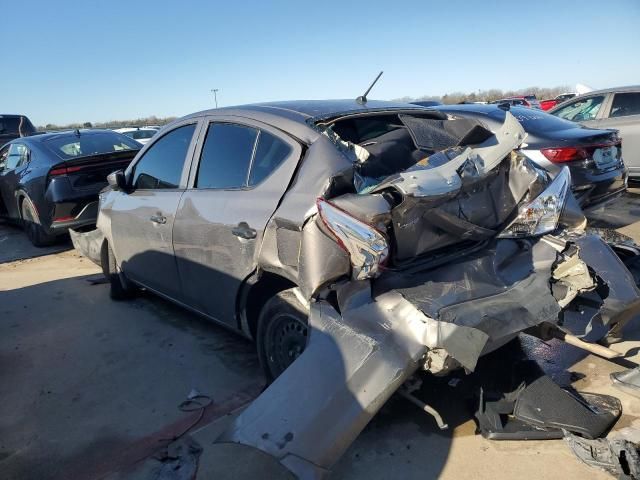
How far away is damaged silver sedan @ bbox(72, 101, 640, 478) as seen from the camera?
2.27m

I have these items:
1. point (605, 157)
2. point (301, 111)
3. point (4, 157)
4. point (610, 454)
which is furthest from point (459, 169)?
point (4, 157)

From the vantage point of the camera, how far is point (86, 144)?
7281 millimetres

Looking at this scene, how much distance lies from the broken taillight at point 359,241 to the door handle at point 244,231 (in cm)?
66

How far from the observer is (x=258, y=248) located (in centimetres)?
294

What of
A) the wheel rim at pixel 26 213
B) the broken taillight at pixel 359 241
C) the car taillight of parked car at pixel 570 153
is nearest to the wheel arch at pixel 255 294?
the broken taillight at pixel 359 241

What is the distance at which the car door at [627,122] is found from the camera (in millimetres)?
7914

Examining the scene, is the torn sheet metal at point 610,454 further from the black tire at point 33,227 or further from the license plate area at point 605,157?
the black tire at point 33,227

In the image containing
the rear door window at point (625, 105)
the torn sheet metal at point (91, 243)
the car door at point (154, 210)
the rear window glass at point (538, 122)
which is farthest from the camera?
the rear door window at point (625, 105)

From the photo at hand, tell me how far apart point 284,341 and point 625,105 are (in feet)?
25.9

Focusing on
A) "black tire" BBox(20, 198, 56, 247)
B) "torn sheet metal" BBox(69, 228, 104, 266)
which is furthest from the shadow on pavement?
"torn sheet metal" BBox(69, 228, 104, 266)

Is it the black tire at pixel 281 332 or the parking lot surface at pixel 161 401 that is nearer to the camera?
the parking lot surface at pixel 161 401

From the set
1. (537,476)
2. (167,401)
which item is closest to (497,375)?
(537,476)

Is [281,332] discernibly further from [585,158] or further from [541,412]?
[585,158]

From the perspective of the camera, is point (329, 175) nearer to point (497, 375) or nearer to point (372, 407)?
point (372, 407)
